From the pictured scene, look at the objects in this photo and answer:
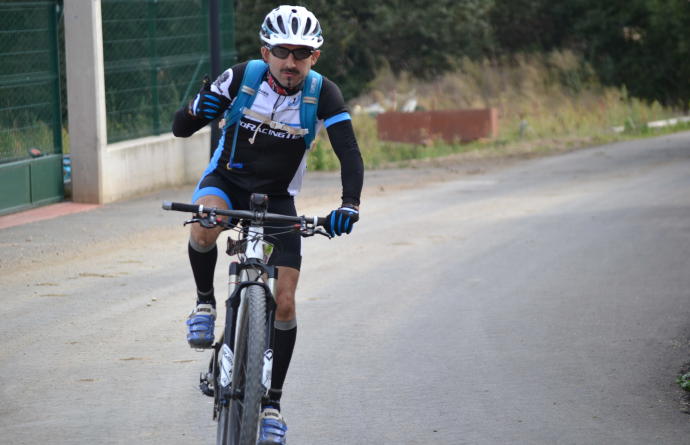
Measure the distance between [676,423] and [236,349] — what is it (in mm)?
2320

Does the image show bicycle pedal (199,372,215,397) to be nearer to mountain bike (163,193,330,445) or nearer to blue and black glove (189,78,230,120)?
mountain bike (163,193,330,445)

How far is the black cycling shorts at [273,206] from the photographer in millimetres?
5457

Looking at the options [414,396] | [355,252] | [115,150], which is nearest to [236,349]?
[414,396]

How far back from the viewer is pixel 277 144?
5566 mm

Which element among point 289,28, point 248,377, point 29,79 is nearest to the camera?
point 248,377

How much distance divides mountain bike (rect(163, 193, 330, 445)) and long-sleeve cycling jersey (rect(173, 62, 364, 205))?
1.33 feet

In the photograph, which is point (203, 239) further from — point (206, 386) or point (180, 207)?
point (180, 207)

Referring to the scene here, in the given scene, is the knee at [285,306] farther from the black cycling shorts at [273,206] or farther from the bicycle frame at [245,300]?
the bicycle frame at [245,300]

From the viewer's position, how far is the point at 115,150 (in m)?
15.9

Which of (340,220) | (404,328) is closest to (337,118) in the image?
(340,220)

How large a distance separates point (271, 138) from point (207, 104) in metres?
0.32

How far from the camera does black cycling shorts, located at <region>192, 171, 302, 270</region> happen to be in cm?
546

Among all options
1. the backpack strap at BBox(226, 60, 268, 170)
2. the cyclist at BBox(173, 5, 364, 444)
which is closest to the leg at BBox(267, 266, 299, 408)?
the cyclist at BBox(173, 5, 364, 444)

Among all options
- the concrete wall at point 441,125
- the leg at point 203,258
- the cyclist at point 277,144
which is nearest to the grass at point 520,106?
the concrete wall at point 441,125
